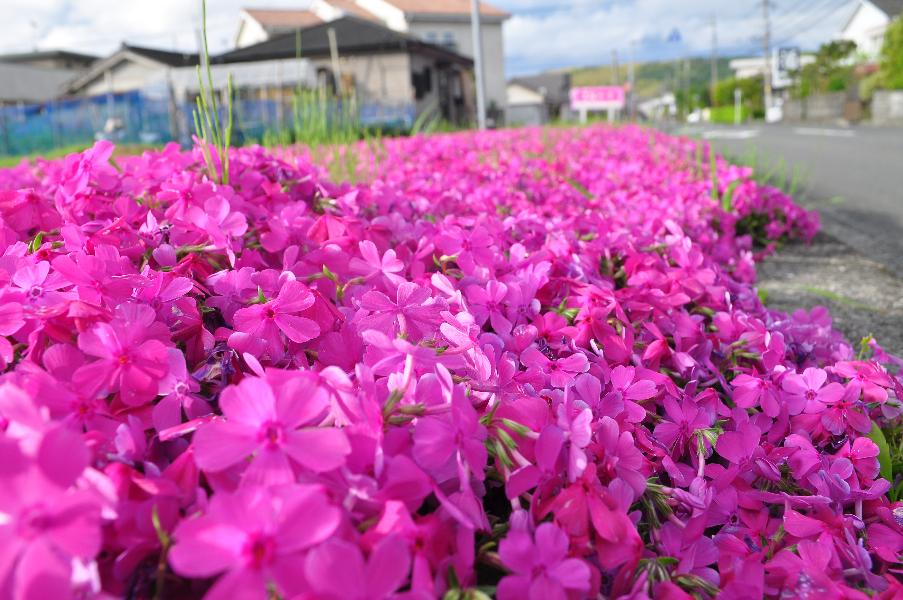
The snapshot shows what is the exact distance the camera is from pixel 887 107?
26672 mm

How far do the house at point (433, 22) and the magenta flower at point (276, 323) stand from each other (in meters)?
40.3

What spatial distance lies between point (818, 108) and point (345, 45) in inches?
1017

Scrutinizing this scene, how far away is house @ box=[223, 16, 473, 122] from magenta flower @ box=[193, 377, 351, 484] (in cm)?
2875

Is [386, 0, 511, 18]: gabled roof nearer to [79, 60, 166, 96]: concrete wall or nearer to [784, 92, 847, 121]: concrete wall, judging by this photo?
[79, 60, 166, 96]: concrete wall

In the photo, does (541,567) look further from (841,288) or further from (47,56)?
(47,56)

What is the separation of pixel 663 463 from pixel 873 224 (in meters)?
5.42

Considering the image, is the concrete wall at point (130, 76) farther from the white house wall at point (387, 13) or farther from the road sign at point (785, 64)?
the road sign at point (785, 64)

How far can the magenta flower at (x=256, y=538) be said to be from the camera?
0.50m

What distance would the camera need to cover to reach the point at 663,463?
37.3 inches

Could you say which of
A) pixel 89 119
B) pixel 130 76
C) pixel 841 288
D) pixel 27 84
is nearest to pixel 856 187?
pixel 841 288

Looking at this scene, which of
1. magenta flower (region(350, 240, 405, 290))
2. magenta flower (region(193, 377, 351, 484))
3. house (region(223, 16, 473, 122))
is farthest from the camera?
house (region(223, 16, 473, 122))

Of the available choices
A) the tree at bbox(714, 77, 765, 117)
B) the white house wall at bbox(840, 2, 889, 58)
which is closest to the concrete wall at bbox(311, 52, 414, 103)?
the white house wall at bbox(840, 2, 889, 58)

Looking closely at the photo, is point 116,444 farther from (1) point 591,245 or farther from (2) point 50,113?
(2) point 50,113

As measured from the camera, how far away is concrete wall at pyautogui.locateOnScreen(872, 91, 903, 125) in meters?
25.9
